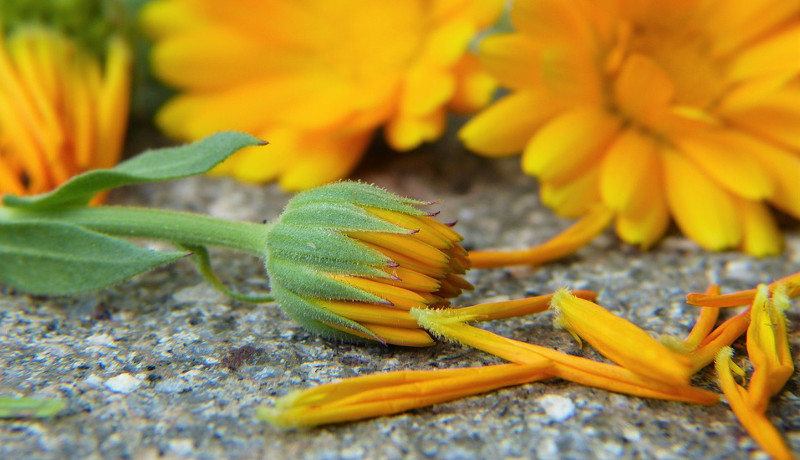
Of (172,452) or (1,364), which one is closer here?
(172,452)

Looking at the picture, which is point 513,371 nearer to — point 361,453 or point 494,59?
point 361,453

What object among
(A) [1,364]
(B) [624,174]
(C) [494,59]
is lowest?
(A) [1,364]

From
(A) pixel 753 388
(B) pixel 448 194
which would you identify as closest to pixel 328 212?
(A) pixel 753 388

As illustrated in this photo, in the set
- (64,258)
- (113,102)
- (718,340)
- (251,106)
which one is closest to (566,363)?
(718,340)

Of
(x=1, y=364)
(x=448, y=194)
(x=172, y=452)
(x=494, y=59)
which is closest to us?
(x=172, y=452)

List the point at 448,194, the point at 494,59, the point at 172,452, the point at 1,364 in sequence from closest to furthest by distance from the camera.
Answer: the point at 172,452, the point at 1,364, the point at 494,59, the point at 448,194

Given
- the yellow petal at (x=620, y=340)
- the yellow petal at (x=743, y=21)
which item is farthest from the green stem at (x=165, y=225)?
the yellow petal at (x=743, y=21)

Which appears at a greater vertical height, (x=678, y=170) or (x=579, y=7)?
(x=579, y=7)
